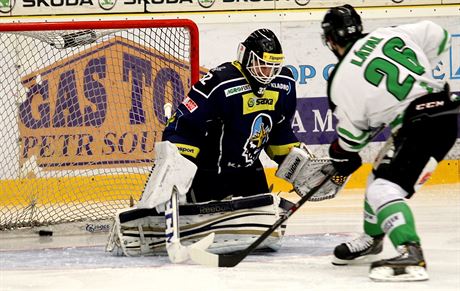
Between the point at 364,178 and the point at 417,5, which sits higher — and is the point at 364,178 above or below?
below

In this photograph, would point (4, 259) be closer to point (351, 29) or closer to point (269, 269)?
point (269, 269)

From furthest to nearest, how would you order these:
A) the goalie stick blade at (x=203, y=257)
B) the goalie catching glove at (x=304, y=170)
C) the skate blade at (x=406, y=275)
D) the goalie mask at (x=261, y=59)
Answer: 1. the goalie catching glove at (x=304, y=170)
2. the goalie mask at (x=261, y=59)
3. the goalie stick blade at (x=203, y=257)
4. the skate blade at (x=406, y=275)

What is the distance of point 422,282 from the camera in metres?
3.68

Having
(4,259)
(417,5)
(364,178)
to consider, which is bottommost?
(364,178)

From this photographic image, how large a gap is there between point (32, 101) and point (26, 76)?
20 cm

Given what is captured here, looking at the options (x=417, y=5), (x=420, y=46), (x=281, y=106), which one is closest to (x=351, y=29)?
(x=420, y=46)

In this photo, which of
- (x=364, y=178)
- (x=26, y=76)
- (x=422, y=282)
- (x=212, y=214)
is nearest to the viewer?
(x=422, y=282)

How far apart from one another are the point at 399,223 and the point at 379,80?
49 centimetres

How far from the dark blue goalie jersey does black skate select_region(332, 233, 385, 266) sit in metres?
0.67

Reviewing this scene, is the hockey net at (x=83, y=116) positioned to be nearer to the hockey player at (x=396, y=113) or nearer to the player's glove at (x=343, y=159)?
the player's glove at (x=343, y=159)

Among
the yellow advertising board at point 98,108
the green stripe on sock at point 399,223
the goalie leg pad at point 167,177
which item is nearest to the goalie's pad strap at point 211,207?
the goalie leg pad at point 167,177

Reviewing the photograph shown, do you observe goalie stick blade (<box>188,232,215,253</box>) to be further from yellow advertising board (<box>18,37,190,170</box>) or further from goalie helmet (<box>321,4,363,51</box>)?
yellow advertising board (<box>18,37,190,170</box>)

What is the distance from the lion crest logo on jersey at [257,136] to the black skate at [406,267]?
1116 millimetres

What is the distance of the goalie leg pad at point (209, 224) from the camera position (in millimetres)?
4598
